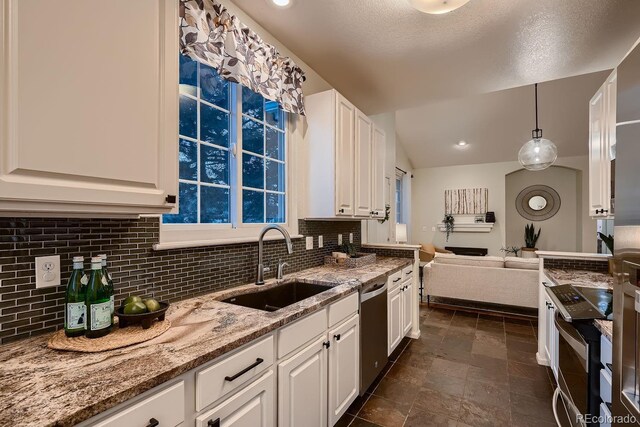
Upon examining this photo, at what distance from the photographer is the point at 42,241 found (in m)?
1.08

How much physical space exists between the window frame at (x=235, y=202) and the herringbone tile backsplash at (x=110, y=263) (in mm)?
64

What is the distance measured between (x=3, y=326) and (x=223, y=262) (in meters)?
0.93

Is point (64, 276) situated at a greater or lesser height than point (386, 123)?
lesser

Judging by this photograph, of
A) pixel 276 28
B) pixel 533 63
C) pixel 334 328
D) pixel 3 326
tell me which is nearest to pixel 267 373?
pixel 334 328

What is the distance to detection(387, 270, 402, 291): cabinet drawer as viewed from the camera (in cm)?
253

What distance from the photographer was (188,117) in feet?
5.59

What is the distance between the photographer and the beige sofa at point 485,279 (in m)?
3.79

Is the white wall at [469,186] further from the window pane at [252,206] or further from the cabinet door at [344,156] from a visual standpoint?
the window pane at [252,206]

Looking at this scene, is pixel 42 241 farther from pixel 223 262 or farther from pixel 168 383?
pixel 223 262

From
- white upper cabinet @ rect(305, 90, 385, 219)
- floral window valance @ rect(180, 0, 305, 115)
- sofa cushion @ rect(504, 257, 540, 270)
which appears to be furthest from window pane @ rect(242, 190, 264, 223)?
sofa cushion @ rect(504, 257, 540, 270)

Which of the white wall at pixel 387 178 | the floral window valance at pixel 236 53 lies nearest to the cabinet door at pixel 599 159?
the white wall at pixel 387 178

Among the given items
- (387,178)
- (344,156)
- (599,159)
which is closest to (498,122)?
(387,178)

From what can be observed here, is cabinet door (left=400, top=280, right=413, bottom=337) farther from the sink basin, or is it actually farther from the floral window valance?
the floral window valance

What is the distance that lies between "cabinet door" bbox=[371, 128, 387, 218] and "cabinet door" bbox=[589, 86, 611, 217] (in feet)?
5.74
